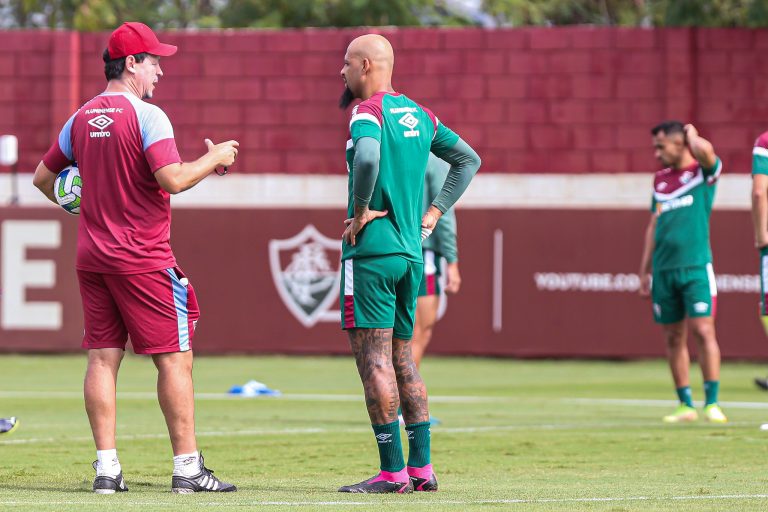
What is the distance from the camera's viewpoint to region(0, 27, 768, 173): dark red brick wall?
22359 mm

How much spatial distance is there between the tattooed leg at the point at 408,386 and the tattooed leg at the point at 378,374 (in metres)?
0.17

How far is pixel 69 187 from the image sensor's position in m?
7.50

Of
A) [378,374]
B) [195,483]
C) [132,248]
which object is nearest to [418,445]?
[378,374]

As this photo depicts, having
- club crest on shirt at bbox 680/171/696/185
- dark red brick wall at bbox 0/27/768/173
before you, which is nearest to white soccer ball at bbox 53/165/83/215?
club crest on shirt at bbox 680/171/696/185

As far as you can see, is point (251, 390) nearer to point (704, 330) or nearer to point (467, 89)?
point (704, 330)

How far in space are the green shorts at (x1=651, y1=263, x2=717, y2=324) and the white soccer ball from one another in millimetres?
5952

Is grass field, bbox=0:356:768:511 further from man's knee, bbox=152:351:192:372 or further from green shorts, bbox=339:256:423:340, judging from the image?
green shorts, bbox=339:256:423:340

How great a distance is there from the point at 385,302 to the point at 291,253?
12.5 metres

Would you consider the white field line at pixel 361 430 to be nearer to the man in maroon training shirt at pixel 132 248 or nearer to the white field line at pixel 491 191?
the man in maroon training shirt at pixel 132 248

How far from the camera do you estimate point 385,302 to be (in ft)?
24.4

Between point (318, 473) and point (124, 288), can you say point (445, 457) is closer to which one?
point (318, 473)

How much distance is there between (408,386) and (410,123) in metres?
1.28

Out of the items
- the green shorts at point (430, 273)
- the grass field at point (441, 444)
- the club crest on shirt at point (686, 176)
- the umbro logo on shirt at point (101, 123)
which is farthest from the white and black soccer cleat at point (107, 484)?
the club crest on shirt at point (686, 176)

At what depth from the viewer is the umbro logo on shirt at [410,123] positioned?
7477 millimetres
